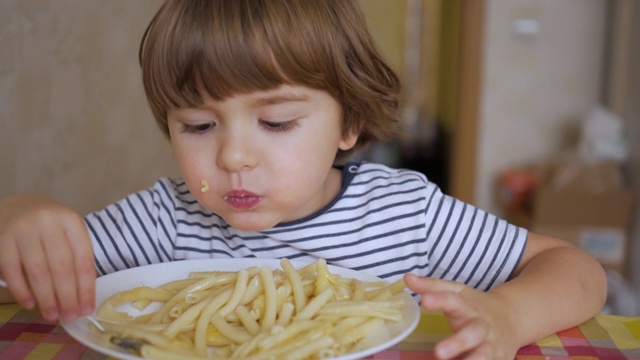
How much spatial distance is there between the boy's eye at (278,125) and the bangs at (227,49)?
4 cm

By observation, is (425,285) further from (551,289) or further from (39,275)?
(39,275)

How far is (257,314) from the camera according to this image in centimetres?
76

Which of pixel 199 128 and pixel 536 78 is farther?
pixel 536 78

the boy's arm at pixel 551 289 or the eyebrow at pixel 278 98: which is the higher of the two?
the eyebrow at pixel 278 98

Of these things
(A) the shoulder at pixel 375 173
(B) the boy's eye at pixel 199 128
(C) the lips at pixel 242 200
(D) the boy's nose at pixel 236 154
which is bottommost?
(A) the shoulder at pixel 375 173

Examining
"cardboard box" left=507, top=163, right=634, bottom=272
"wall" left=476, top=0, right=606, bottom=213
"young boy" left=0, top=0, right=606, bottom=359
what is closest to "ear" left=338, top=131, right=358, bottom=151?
"young boy" left=0, top=0, right=606, bottom=359

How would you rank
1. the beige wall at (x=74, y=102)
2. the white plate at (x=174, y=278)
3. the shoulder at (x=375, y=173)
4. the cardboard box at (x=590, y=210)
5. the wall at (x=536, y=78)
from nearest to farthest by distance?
the white plate at (x=174, y=278) < the shoulder at (x=375, y=173) < the beige wall at (x=74, y=102) < the cardboard box at (x=590, y=210) < the wall at (x=536, y=78)

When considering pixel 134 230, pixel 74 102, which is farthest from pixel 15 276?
pixel 74 102

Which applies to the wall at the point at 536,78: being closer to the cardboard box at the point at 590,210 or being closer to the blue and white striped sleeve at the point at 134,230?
the cardboard box at the point at 590,210

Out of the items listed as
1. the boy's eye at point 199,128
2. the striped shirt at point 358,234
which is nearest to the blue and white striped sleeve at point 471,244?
the striped shirt at point 358,234

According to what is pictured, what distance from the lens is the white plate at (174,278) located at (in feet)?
2.07

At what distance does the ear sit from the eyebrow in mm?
180

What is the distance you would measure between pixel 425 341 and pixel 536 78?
2683 millimetres

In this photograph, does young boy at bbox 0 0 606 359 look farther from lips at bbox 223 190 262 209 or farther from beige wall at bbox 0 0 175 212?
beige wall at bbox 0 0 175 212
